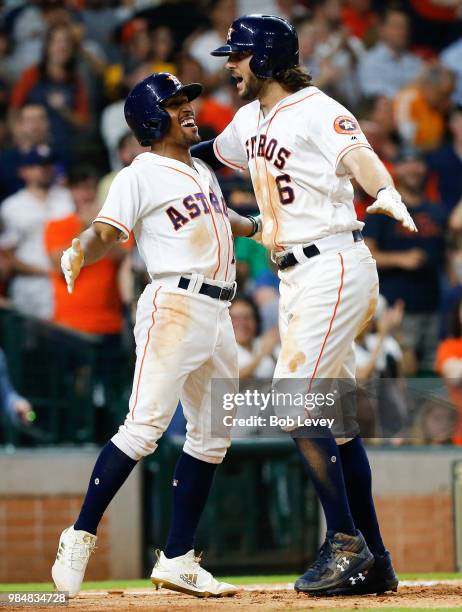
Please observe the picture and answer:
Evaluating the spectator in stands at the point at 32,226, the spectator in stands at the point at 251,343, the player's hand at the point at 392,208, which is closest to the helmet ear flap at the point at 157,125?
the player's hand at the point at 392,208

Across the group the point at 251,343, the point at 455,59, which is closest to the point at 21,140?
the point at 251,343

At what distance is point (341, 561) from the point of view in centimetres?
424

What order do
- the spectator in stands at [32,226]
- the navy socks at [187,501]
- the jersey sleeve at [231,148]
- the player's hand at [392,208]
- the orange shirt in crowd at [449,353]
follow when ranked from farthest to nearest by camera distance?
1. the spectator in stands at [32,226]
2. the orange shirt in crowd at [449,353]
3. the jersey sleeve at [231,148]
4. the navy socks at [187,501]
5. the player's hand at [392,208]

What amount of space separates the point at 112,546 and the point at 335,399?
11.8 ft

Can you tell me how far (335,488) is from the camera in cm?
422

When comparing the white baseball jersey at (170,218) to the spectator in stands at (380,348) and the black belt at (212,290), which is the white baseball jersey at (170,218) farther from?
the spectator in stands at (380,348)

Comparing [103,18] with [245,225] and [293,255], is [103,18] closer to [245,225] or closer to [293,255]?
[245,225]

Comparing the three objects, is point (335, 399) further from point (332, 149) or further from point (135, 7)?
point (135, 7)

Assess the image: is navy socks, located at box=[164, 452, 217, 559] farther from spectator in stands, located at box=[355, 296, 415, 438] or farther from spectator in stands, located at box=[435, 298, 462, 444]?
spectator in stands, located at box=[435, 298, 462, 444]

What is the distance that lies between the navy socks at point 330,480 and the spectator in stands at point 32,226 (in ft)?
15.5

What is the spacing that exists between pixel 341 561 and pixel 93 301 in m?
4.71

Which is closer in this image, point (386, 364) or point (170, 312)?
point (170, 312)

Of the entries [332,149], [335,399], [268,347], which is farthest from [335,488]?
[268,347]

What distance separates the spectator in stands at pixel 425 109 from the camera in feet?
33.0
